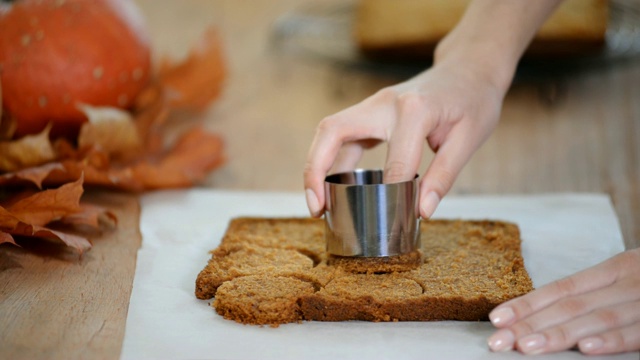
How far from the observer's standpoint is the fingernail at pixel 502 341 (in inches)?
45.1

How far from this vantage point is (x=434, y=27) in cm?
233

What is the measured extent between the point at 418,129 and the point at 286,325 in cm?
45

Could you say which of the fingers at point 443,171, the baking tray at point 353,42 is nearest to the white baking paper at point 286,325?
the fingers at point 443,171

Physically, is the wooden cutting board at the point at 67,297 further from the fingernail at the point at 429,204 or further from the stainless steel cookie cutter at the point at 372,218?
the fingernail at the point at 429,204

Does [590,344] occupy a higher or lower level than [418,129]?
lower

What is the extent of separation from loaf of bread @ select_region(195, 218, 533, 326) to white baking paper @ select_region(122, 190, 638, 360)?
2cm

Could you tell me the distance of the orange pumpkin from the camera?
2025 millimetres

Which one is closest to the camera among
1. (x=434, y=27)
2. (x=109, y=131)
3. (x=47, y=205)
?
(x=47, y=205)

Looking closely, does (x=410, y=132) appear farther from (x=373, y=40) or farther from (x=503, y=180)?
(x=373, y=40)

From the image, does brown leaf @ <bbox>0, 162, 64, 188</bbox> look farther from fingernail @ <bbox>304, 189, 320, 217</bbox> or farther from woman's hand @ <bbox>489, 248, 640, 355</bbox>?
woman's hand @ <bbox>489, 248, 640, 355</bbox>

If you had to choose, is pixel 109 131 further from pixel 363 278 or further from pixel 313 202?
pixel 363 278

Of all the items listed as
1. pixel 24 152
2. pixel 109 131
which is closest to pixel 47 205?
pixel 24 152

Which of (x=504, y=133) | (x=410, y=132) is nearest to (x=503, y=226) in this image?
(x=410, y=132)

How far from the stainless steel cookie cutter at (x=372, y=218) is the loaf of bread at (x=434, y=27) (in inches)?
41.2
